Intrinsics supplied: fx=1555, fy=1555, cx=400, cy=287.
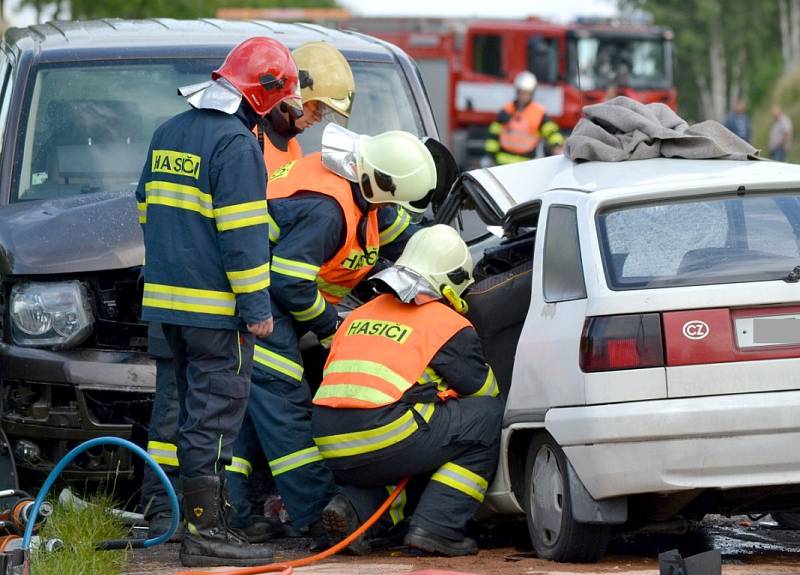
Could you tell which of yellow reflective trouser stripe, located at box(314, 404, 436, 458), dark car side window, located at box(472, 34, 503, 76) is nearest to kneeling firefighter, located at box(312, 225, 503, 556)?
yellow reflective trouser stripe, located at box(314, 404, 436, 458)

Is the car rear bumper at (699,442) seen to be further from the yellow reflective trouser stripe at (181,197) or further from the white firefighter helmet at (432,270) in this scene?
the yellow reflective trouser stripe at (181,197)

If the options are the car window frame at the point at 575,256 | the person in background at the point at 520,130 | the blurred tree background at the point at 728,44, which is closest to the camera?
the car window frame at the point at 575,256

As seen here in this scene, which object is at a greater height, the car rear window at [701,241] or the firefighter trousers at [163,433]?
the car rear window at [701,241]

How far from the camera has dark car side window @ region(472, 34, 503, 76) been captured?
Result: 1046 inches

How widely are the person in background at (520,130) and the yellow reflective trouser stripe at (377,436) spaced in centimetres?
963

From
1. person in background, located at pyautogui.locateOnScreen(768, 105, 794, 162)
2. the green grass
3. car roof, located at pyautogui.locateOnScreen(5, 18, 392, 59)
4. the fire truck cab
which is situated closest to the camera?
the green grass

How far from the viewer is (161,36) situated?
762 cm

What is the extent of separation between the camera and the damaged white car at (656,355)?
4895 millimetres

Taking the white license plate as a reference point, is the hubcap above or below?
below

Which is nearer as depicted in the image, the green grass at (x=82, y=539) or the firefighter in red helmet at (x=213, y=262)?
the green grass at (x=82, y=539)

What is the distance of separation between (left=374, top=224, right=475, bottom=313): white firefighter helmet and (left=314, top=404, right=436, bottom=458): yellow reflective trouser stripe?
0.42m

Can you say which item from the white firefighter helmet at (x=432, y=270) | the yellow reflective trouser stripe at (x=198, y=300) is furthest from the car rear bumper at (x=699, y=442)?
the yellow reflective trouser stripe at (x=198, y=300)

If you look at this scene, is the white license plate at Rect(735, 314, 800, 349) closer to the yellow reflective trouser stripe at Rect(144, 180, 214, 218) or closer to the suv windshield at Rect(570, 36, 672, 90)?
the yellow reflective trouser stripe at Rect(144, 180, 214, 218)

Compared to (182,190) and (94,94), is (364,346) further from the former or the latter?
(94,94)
